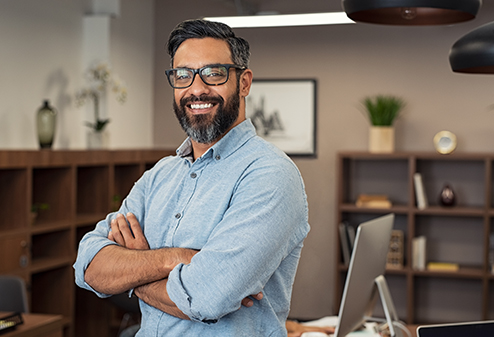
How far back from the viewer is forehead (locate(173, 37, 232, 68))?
176cm

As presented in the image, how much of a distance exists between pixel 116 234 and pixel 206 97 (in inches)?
19.9

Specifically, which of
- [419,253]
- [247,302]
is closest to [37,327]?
[247,302]

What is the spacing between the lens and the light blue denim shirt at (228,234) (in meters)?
1.54

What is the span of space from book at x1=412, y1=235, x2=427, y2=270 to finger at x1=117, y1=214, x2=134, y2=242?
4.03 meters

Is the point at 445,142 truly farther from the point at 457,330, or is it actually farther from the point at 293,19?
the point at 457,330

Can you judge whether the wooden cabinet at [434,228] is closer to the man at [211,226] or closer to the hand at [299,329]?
the hand at [299,329]

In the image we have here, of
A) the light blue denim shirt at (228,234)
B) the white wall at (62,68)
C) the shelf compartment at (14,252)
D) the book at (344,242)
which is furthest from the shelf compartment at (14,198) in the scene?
the book at (344,242)

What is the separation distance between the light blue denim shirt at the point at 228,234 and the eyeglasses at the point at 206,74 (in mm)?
160

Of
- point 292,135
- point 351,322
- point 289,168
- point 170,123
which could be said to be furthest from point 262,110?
point 289,168

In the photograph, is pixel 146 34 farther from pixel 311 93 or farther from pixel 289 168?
pixel 289 168

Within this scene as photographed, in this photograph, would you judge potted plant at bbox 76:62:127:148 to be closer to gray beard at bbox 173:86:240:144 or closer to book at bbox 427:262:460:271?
book at bbox 427:262:460:271

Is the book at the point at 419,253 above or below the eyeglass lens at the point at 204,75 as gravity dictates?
Answer: below

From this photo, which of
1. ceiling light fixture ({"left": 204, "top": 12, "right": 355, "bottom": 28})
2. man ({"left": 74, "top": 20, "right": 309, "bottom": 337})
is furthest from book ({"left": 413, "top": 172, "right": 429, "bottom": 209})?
man ({"left": 74, "top": 20, "right": 309, "bottom": 337})

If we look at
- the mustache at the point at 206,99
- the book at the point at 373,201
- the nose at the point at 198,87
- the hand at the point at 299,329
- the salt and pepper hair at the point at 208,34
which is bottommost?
the hand at the point at 299,329
